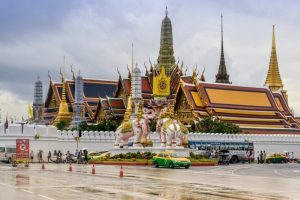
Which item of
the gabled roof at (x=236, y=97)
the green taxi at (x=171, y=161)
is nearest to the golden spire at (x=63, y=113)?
the gabled roof at (x=236, y=97)

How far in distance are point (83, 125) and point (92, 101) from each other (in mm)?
21202

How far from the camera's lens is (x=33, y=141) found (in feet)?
174

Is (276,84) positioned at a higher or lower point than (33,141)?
higher

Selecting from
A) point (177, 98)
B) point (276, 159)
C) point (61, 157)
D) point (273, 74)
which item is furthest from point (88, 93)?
point (276, 159)

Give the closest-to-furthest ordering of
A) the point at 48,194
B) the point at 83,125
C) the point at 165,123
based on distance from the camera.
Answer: the point at 48,194
the point at 165,123
the point at 83,125

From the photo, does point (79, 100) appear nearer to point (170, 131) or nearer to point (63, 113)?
point (63, 113)

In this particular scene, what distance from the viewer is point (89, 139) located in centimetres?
5853

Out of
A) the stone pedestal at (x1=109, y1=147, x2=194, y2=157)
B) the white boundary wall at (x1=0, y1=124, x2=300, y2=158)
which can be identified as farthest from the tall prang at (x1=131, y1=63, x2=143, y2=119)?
the stone pedestal at (x1=109, y1=147, x2=194, y2=157)

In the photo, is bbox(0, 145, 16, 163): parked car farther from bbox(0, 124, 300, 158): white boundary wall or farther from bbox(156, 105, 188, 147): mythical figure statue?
bbox(156, 105, 188, 147): mythical figure statue

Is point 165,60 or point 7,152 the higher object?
point 165,60

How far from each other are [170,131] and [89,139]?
575 inches

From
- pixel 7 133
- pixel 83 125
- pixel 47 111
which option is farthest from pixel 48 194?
pixel 47 111

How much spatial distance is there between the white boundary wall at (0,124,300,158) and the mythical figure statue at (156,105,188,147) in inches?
285

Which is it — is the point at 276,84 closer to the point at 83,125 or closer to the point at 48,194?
the point at 83,125
